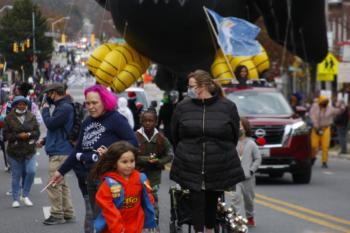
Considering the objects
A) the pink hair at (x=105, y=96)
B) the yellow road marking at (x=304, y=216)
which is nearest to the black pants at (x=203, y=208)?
the pink hair at (x=105, y=96)

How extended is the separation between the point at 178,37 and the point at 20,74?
16.8 m

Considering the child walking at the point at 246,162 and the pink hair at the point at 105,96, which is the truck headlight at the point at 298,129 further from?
the pink hair at the point at 105,96

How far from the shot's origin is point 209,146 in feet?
30.0

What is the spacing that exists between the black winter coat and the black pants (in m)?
0.12

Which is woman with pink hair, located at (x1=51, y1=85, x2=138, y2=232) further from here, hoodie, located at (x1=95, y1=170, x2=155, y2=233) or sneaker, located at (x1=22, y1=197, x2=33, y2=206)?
sneaker, located at (x1=22, y1=197, x2=33, y2=206)

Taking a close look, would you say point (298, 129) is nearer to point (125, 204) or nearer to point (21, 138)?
point (21, 138)

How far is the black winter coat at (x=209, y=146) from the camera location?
A: 9125 millimetres

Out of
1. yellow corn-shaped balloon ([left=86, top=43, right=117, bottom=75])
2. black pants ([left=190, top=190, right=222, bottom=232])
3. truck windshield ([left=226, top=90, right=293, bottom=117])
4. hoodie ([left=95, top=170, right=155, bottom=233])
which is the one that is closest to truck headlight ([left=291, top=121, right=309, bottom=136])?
truck windshield ([left=226, top=90, right=293, bottom=117])

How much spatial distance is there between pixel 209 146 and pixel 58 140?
3.49 m

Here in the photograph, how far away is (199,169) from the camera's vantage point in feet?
29.9

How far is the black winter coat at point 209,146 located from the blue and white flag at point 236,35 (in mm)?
10043

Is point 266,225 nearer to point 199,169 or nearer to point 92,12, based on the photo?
point 199,169

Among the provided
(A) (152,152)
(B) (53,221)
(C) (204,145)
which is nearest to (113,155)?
(C) (204,145)

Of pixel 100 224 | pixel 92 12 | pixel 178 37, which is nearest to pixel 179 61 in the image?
pixel 178 37
